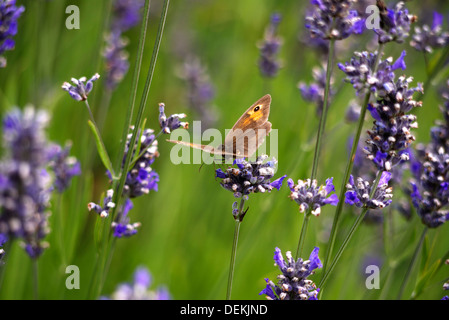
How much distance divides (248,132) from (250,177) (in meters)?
0.18

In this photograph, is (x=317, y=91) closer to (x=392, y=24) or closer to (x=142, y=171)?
(x=392, y=24)

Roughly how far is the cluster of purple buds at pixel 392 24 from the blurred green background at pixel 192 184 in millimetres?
577

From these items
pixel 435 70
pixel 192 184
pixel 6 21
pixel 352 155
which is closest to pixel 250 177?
pixel 352 155

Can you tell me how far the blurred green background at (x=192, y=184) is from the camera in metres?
2.30

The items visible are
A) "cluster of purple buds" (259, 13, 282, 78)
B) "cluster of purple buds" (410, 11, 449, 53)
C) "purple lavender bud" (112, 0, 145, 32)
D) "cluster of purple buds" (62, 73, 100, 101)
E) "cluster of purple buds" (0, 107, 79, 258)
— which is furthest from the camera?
"purple lavender bud" (112, 0, 145, 32)

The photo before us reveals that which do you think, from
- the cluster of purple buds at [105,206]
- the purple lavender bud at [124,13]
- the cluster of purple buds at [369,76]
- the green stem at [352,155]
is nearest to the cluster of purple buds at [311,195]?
the green stem at [352,155]

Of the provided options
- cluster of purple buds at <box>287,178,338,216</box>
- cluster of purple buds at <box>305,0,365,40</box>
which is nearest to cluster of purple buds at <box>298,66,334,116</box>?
cluster of purple buds at <box>305,0,365,40</box>

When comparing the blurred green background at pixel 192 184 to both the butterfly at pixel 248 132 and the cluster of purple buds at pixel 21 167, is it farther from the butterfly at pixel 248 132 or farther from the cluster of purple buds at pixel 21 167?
the cluster of purple buds at pixel 21 167

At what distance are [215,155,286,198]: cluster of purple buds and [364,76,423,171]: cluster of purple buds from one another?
28cm

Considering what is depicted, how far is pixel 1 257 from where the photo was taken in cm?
125

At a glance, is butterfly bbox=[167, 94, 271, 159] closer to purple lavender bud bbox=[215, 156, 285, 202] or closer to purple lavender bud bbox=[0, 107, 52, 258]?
purple lavender bud bbox=[215, 156, 285, 202]

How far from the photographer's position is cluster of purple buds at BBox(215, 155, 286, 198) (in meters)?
1.31
